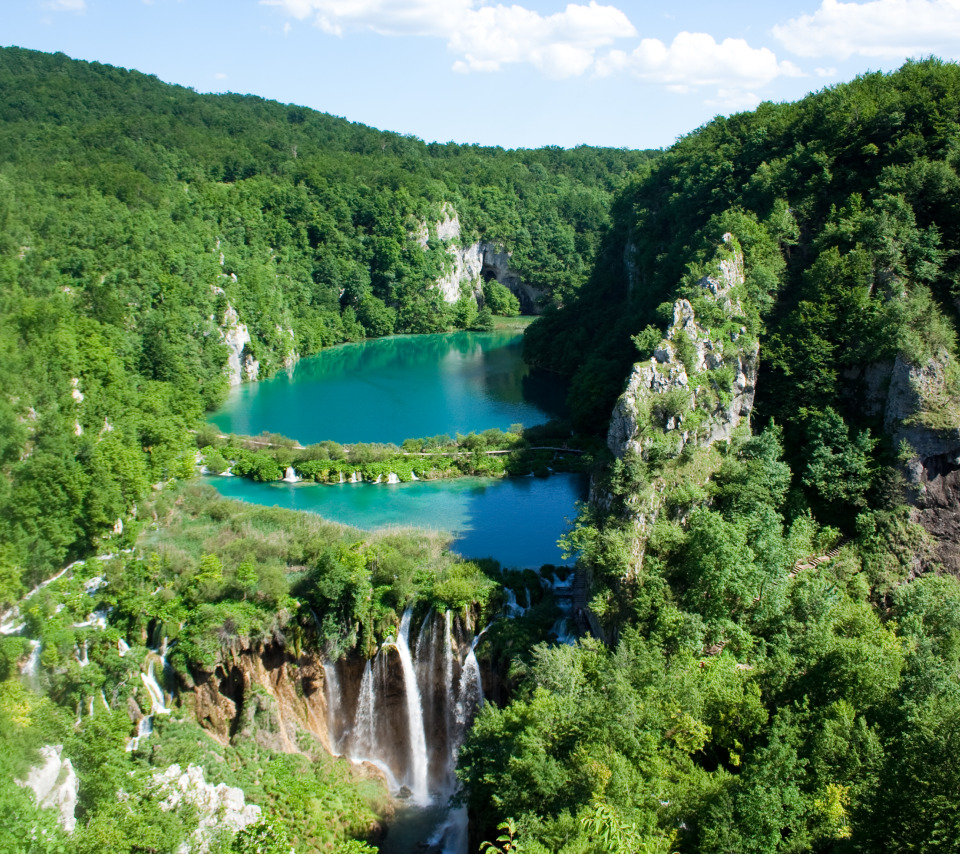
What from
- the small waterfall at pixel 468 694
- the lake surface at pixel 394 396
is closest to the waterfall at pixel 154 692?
the small waterfall at pixel 468 694

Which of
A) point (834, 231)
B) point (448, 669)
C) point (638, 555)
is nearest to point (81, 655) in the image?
point (448, 669)

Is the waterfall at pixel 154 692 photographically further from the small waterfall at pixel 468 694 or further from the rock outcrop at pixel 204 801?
the small waterfall at pixel 468 694

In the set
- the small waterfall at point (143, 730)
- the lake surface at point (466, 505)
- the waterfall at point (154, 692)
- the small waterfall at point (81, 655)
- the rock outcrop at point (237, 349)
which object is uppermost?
the rock outcrop at point (237, 349)

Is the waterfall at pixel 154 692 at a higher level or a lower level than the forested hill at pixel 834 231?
lower

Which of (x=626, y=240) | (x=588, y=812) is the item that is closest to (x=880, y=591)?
(x=588, y=812)

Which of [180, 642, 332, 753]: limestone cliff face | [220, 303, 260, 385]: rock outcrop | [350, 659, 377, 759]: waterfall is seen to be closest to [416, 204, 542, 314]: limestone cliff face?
[220, 303, 260, 385]: rock outcrop

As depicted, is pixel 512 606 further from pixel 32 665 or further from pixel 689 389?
pixel 32 665

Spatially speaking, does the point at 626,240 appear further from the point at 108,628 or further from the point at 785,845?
the point at 785,845

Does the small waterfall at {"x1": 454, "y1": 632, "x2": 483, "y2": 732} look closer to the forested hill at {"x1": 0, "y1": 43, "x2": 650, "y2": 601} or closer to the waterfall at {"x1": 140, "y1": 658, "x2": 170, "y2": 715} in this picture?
the waterfall at {"x1": 140, "y1": 658, "x2": 170, "y2": 715}
